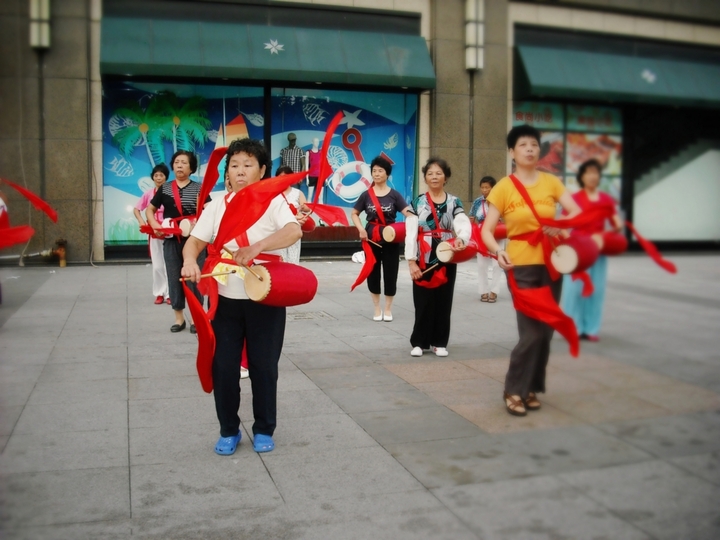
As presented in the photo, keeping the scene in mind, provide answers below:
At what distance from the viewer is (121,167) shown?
12117mm

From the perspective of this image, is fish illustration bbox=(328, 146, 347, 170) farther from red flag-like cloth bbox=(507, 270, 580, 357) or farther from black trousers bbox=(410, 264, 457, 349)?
red flag-like cloth bbox=(507, 270, 580, 357)

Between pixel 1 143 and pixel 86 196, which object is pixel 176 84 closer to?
pixel 86 196

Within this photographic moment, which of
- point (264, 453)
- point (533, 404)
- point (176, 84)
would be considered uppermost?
point (176, 84)

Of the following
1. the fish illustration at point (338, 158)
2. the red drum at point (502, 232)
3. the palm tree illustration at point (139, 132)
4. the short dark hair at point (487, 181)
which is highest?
the palm tree illustration at point (139, 132)

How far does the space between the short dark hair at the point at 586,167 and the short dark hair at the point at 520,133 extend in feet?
0.56

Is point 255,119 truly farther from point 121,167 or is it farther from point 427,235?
point 427,235

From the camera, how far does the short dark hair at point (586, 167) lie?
37.0 inches

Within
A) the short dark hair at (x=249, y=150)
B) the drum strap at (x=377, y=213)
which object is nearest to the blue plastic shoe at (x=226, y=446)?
the short dark hair at (x=249, y=150)

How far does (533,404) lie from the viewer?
1446 millimetres

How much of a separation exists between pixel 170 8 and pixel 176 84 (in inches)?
66.6

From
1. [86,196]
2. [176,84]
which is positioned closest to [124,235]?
[86,196]

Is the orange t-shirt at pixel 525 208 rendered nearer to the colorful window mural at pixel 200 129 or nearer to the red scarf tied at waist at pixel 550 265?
the red scarf tied at waist at pixel 550 265

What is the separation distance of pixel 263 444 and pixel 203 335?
2.95ft

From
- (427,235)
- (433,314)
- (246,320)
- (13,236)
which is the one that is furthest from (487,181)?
(433,314)
